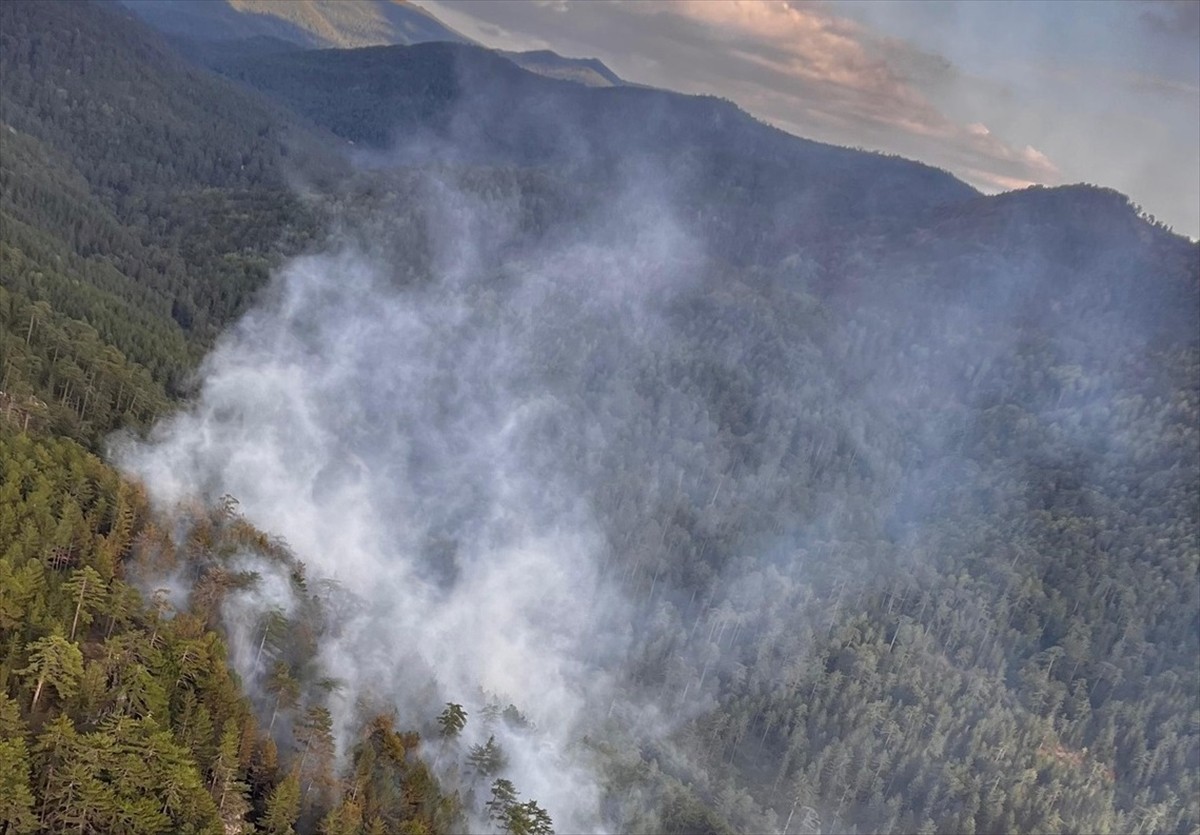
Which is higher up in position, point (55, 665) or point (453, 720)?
point (55, 665)

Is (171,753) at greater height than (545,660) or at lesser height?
greater

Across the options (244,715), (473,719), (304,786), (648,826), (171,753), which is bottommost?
(648,826)

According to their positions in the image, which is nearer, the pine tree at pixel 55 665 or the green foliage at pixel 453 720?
the pine tree at pixel 55 665

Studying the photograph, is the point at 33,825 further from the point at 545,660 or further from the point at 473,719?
the point at 545,660

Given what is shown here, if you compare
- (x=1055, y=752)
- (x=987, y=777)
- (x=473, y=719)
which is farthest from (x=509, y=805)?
(x=1055, y=752)

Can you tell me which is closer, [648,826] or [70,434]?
[70,434]

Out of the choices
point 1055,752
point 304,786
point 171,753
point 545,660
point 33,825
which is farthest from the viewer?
point 1055,752

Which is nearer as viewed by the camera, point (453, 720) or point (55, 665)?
point (55, 665)

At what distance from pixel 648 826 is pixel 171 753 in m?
92.6

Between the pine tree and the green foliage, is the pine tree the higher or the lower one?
the higher one

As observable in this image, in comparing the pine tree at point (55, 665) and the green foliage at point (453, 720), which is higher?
the pine tree at point (55, 665)

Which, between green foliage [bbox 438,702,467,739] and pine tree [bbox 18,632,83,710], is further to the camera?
green foliage [bbox 438,702,467,739]

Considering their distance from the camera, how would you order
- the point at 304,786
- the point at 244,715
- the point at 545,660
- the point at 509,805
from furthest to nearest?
the point at 545,660
the point at 509,805
the point at 304,786
the point at 244,715

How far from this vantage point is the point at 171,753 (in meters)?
61.6
